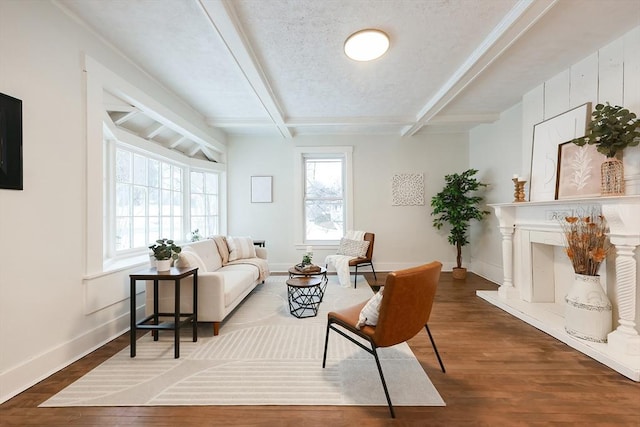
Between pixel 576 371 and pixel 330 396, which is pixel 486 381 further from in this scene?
pixel 330 396

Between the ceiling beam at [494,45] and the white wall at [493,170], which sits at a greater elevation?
the ceiling beam at [494,45]

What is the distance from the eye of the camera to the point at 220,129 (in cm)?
507

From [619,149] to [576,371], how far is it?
6.22 ft

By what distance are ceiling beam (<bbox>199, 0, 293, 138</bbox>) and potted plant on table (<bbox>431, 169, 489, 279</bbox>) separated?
3.26 m

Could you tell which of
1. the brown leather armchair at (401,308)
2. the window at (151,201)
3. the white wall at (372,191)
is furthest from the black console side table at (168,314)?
the white wall at (372,191)

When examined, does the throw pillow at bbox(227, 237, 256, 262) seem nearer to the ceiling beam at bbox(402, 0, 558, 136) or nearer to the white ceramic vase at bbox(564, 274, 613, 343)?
the ceiling beam at bbox(402, 0, 558, 136)

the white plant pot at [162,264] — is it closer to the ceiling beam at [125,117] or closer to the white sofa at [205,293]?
the white sofa at [205,293]

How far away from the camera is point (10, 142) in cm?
176

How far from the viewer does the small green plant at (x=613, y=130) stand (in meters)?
2.26

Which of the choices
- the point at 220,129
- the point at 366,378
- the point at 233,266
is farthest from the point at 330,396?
the point at 220,129

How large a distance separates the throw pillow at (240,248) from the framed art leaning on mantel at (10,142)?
2.48 metres

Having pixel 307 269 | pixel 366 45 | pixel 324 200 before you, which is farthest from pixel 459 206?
pixel 366 45

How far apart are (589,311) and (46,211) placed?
14.5ft

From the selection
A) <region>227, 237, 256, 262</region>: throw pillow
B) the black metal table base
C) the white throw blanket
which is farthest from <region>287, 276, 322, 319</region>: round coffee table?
<region>227, 237, 256, 262</region>: throw pillow
